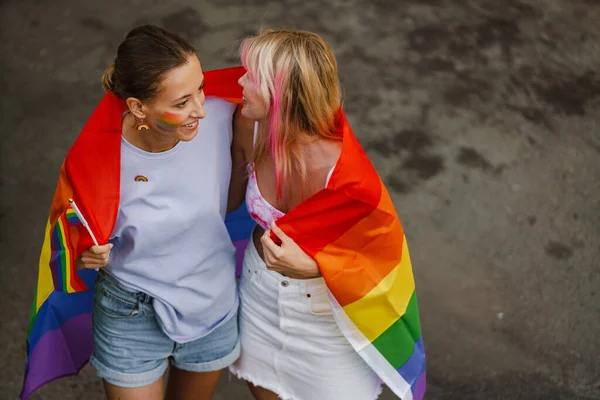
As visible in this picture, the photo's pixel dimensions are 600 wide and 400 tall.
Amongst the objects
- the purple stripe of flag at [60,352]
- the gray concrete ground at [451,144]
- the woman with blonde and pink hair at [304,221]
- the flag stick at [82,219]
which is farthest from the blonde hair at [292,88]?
the gray concrete ground at [451,144]

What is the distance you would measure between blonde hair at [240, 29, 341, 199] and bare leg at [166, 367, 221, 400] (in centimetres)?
72

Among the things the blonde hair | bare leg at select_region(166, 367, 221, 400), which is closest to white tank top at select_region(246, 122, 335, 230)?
the blonde hair

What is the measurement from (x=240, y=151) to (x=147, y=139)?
33 centimetres

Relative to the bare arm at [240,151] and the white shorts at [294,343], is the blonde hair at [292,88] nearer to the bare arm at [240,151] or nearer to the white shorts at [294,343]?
the bare arm at [240,151]

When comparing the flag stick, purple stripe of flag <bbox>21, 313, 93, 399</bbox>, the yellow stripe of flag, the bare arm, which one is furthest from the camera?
purple stripe of flag <bbox>21, 313, 93, 399</bbox>

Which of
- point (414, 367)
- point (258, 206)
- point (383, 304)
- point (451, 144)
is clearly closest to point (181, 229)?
point (258, 206)

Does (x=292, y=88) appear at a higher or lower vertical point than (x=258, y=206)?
higher

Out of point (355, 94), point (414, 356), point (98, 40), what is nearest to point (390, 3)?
point (355, 94)

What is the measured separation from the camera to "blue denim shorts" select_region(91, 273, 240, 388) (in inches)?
91.4

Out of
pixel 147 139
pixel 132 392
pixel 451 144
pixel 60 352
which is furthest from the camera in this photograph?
pixel 451 144

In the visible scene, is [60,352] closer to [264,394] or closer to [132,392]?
[132,392]

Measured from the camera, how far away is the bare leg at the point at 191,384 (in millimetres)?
2525

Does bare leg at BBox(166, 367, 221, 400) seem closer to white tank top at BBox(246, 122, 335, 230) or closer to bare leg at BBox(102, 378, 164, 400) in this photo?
bare leg at BBox(102, 378, 164, 400)

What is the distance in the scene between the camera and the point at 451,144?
482 cm
